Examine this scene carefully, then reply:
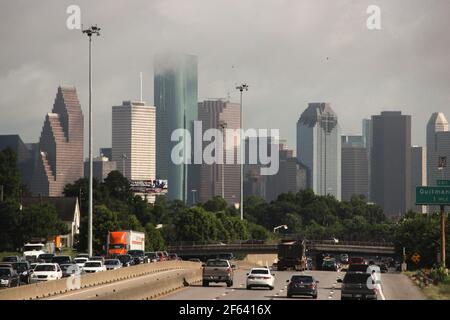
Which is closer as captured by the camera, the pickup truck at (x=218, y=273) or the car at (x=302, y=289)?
the car at (x=302, y=289)

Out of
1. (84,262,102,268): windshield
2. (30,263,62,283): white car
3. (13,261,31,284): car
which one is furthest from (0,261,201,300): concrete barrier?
(13,261,31,284): car

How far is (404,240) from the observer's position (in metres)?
172

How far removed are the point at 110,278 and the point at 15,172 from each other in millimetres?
111099

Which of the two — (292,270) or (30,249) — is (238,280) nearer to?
(292,270)

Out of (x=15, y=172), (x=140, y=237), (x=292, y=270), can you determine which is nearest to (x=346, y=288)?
(x=292, y=270)

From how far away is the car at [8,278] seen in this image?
7138 cm

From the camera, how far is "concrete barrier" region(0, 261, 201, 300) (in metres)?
55.1

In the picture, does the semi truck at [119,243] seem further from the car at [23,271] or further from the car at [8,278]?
the car at [8,278]

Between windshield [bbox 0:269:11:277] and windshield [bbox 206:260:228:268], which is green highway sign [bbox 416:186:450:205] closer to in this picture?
windshield [bbox 206:260:228:268]

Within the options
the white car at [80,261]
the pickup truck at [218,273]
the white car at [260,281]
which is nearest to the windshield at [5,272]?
the pickup truck at [218,273]

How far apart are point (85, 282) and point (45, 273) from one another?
15.5ft

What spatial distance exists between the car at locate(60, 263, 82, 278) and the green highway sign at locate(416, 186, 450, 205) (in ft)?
99.8

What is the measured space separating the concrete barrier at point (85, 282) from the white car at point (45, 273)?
2.93m

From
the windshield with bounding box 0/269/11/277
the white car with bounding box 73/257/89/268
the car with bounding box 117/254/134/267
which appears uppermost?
the windshield with bounding box 0/269/11/277
